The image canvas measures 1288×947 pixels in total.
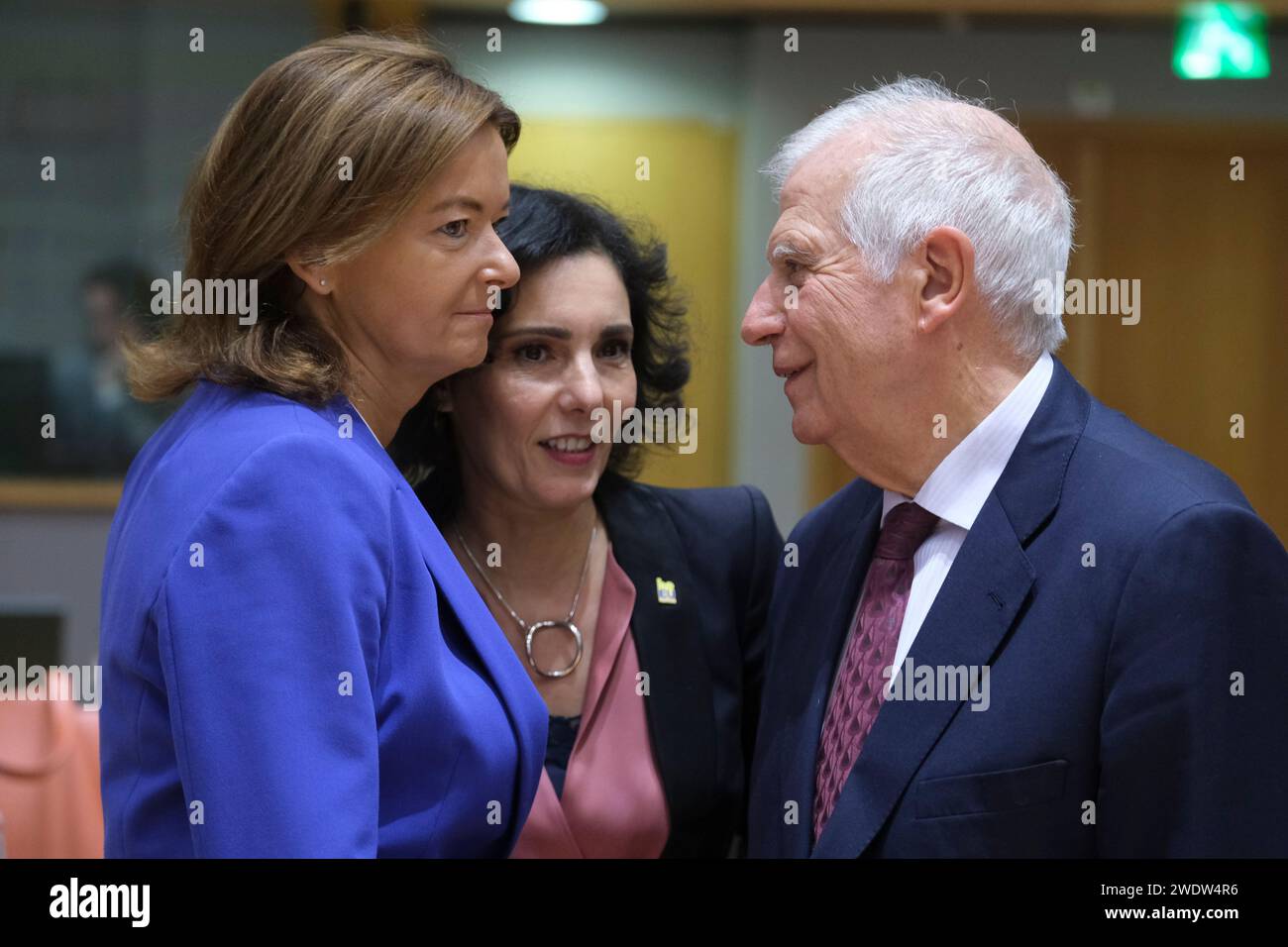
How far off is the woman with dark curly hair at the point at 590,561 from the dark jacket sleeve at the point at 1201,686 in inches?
23.8

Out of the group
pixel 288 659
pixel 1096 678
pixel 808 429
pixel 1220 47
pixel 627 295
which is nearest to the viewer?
pixel 288 659

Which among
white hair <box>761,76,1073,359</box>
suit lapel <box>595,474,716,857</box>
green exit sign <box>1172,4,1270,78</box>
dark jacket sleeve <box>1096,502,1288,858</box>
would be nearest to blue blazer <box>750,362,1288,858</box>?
dark jacket sleeve <box>1096,502,1288,858</box>

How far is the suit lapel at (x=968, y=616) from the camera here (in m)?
1.46

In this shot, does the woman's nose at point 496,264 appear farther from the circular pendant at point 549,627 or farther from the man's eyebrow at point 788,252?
the circular pendant at point 549,627

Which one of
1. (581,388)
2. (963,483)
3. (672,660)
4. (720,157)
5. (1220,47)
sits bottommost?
(672,660)

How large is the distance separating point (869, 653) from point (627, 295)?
621mm

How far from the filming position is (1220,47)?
15.1 feet

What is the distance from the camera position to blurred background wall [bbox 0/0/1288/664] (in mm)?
4547

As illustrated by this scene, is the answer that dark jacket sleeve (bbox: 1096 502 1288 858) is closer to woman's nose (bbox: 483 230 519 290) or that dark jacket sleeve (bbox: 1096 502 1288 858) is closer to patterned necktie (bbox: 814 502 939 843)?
patterned necktie (bbox: 814 502 939 843)

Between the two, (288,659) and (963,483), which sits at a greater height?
(963,483)

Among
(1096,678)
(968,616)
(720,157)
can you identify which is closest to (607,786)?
(968,616)

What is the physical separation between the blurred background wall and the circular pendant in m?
2.61

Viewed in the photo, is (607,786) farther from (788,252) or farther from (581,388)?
(788,252)
